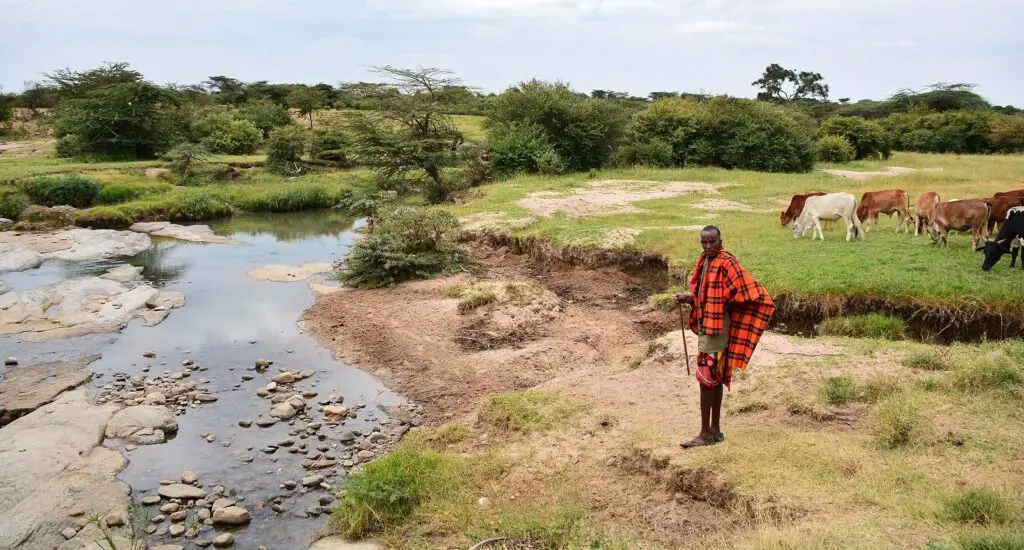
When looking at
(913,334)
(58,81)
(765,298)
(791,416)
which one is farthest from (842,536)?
(58,81)

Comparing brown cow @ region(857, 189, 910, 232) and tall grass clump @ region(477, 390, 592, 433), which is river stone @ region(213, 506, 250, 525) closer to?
tall grass clump @ region(477, 390, 592, 433)

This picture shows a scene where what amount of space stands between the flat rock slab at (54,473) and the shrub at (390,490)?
2341 millimetres

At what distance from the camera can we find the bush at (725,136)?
97.3 ft

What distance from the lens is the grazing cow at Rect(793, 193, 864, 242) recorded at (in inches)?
537

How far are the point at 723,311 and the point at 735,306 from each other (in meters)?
0.18

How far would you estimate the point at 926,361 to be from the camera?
7.54m

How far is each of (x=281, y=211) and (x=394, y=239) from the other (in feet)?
49.0

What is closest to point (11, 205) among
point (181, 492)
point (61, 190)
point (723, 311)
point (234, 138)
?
point (61, 190)

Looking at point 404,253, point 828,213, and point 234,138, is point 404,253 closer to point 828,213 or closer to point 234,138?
point 828,213

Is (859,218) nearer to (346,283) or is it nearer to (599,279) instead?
(599,279)

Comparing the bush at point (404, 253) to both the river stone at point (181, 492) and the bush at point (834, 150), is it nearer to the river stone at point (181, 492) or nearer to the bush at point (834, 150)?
the river stone at point (181, 492)

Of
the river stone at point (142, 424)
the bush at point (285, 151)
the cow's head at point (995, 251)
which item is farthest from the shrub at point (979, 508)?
the bush at point (285, 151)

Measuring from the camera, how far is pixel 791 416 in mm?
6758

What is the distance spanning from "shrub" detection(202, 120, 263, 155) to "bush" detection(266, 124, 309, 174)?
4.82m
